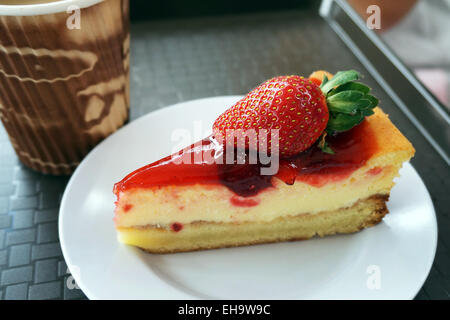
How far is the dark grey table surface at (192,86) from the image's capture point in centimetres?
105

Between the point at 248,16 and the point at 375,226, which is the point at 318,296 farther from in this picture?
the point at 248,16

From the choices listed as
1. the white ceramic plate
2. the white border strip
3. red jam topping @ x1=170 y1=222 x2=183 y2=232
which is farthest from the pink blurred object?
the white border strip

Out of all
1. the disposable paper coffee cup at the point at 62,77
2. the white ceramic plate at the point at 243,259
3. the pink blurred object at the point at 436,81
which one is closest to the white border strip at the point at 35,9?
the disposable paper coffee cup at the point at 62,77

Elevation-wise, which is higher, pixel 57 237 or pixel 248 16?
pixel 248 16

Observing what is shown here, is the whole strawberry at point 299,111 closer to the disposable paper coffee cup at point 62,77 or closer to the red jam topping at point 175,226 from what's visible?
the red jam topping at point 175,226

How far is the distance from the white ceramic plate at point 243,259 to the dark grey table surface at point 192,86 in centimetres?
10

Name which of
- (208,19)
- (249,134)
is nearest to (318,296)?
(249,134)

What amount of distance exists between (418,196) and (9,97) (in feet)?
3.51

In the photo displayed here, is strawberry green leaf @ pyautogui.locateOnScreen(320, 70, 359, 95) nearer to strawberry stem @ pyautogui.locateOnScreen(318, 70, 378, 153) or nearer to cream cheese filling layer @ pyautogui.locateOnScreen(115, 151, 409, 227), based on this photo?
strawberry stem @ pyautogui.locateOnScreen(318, 70, 378, 153)

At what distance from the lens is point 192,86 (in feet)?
5.15

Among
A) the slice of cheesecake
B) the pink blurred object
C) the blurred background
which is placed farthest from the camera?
the blurred background

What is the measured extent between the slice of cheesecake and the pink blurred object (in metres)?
0.54

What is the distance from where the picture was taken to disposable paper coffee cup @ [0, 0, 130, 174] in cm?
97
